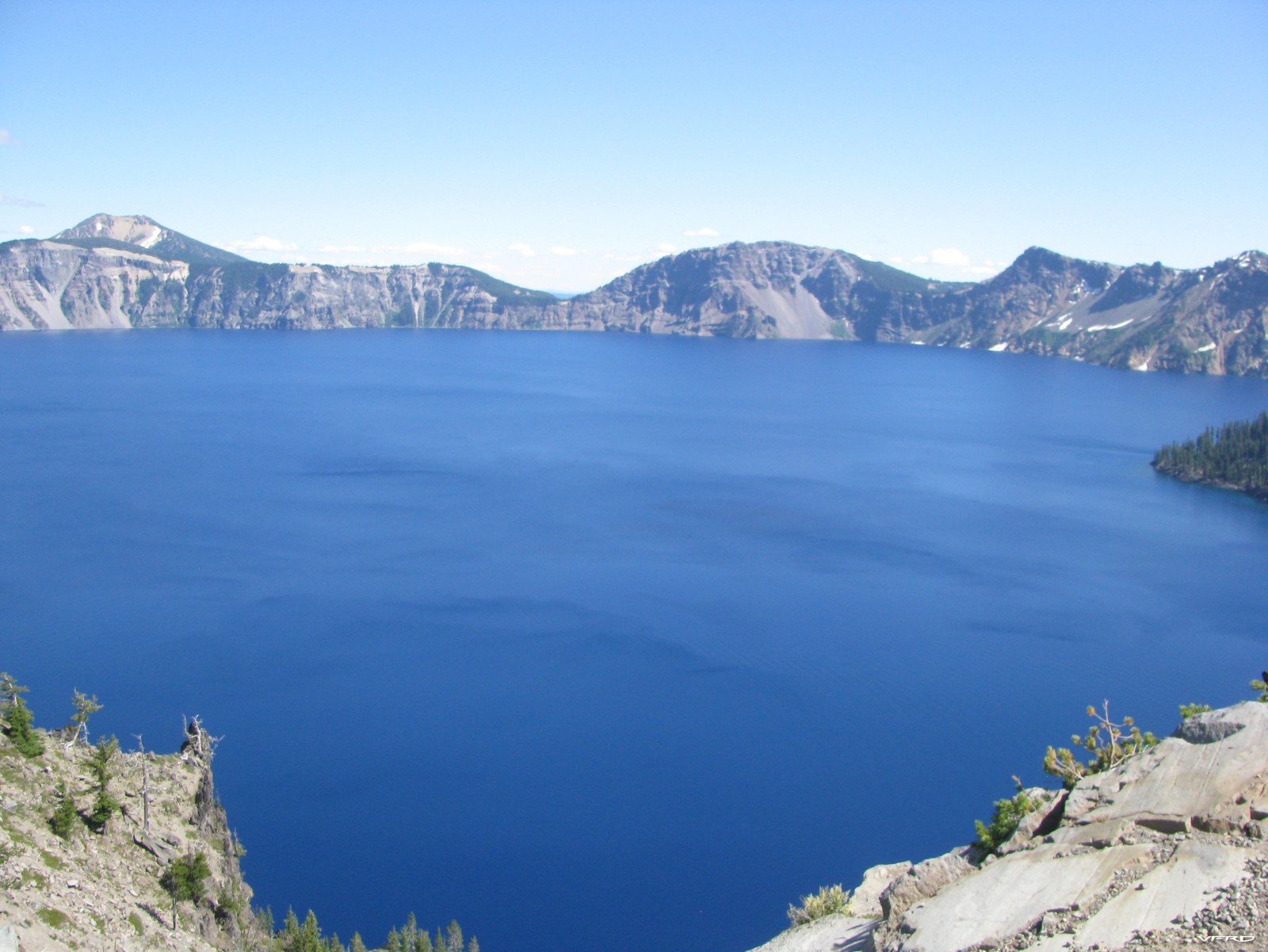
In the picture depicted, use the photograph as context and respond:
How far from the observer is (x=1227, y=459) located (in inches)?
5177

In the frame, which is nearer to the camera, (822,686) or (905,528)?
(822,686)

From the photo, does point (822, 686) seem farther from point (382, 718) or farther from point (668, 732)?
point (382, 718)

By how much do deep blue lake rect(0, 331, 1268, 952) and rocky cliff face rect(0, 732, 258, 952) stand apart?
814cm

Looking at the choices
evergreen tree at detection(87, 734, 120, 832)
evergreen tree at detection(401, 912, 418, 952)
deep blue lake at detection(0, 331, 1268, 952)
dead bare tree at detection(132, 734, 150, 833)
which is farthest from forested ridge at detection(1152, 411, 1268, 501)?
evergreen tree at detection(87, 734, 120, 832)

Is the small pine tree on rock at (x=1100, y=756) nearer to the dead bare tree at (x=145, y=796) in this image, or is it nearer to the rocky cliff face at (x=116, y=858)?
the rocky cliff face at (x=116, y=858)

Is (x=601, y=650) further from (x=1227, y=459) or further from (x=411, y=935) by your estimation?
(x=1227, y=459)

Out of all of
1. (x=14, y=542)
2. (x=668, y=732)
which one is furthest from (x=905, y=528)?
(x=14, y=542)

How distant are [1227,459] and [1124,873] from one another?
5189 inches

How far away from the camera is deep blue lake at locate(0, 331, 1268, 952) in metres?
45.7

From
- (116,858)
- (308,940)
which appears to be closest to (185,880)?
(116,858)

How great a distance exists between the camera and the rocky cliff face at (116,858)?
26.0 m

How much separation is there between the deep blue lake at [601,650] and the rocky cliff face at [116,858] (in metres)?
8.14

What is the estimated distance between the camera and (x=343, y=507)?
101875 millimetres

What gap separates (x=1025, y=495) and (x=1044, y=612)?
45610mm
